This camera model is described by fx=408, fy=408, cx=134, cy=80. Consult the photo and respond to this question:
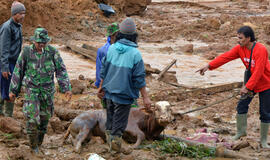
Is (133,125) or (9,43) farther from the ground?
(9,43)

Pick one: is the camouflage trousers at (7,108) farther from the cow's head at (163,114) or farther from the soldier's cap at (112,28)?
the cow's head at (163,114)

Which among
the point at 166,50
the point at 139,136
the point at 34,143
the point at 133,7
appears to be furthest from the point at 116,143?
the point at 133,7

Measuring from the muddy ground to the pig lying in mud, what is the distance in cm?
16

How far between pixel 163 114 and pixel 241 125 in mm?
1449

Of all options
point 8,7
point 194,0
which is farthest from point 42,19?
point 194,0

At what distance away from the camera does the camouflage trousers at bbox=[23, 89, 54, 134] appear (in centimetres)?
482

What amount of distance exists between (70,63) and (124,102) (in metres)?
8.27

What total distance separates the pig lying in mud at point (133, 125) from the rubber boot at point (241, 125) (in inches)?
49.0

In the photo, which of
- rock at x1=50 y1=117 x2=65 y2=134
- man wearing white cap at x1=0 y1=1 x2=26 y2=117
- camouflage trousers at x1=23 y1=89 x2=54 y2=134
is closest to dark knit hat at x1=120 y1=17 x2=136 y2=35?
camouflage trousers at x1=23 y1=89 x2=54 y2=134

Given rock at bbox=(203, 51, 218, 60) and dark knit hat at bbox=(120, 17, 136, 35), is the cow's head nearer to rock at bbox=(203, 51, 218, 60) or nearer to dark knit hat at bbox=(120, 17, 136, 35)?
dark knit hat at bbox=(120, 17, 136, 35)

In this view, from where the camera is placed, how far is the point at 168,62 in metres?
14.3

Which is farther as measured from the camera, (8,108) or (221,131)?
(221,131)

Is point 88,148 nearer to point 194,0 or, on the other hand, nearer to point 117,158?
point 117,158

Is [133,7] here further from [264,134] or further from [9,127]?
[9,127]
